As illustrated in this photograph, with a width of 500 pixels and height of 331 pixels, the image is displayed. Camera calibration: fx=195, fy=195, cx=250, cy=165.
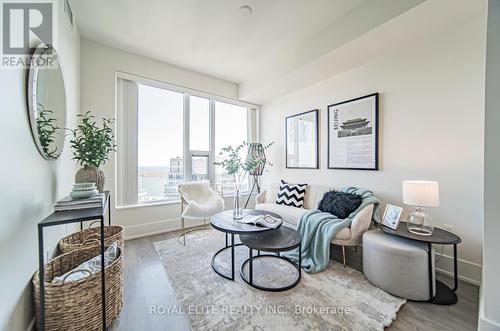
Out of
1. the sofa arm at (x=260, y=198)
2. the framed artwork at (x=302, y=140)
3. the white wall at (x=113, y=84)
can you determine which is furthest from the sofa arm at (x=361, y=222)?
the white wall at (x=113, y=84)

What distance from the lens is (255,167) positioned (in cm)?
386

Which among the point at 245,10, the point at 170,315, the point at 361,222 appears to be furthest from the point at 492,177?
the point at 245,10

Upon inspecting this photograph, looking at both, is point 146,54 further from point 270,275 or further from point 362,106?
point 270,275

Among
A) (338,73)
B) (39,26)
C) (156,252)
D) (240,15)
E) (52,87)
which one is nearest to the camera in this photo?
(39,26)

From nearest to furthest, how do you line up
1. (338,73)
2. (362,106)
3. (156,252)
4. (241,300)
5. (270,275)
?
(241,300), (270,275), (156,252), (362,106), (338,73)

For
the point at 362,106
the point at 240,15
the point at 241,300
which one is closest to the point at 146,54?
the point at 240,15

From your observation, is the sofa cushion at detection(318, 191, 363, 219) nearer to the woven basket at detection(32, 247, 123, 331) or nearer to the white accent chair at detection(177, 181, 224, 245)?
the white accent chair at detection(177, 181, 224, 245)

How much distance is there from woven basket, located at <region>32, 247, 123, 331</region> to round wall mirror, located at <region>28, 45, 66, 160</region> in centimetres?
87

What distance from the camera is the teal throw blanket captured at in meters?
2.12

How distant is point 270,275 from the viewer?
1983 mm

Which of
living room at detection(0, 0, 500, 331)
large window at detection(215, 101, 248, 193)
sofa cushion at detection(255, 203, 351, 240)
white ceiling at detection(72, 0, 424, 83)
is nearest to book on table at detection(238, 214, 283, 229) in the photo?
living room at detection(0, 0, 500, 331)

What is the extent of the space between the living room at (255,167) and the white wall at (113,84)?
0.02 m

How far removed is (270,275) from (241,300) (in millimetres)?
452

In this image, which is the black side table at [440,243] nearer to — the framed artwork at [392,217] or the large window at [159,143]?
the framed artwork at [392,217]
